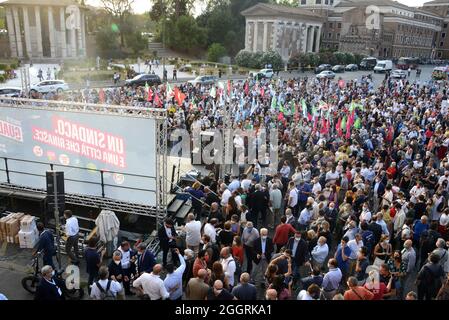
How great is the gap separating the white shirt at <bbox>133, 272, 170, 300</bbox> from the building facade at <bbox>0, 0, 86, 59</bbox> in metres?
58.4

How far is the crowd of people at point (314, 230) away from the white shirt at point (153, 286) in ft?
0.06

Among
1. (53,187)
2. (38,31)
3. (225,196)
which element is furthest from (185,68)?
(53,187)

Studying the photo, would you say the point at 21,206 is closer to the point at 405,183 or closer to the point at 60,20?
the point at 405,183

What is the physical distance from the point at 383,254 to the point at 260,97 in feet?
59.2

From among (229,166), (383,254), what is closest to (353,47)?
(229,166)

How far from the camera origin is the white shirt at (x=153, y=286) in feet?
21.2

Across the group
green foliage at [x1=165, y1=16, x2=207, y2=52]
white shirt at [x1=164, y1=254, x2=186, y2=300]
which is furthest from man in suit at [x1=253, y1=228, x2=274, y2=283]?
green foliage at [x1=165, y1=16, x2=207, y2=52]

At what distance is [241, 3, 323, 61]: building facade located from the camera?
6731cm

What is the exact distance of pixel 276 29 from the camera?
221 ft

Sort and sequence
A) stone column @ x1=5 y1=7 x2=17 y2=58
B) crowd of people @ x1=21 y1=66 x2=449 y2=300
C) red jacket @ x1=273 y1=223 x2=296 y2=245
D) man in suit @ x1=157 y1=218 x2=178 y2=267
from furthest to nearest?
1. stone column @ x1=5 y1=7 x2=17 y2=58
2. man in suit @ x1=157 y1=218 x2=178 y2=267
3. red jacket @ x1=273 y1=223 x2=296 y2=245
4. crowd of people @ x1=21 y1=66 x2=449 y2=300

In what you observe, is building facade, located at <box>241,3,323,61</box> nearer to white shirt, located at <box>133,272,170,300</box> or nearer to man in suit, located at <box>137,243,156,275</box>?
man in suit, located at <box>137,243,156,275</box>

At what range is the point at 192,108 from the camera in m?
21.3

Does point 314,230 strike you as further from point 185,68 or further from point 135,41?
point 135,41

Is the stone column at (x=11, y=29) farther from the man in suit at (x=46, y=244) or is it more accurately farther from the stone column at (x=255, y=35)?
the man in suit at (x=46, y=244)
